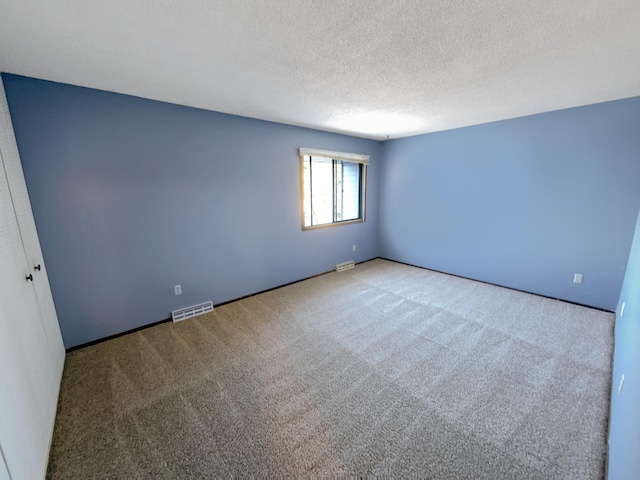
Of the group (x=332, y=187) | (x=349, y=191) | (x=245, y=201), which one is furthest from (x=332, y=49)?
(x=349, y=191)

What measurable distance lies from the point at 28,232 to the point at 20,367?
1.11 meters

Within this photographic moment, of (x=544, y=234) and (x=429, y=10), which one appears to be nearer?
(x=429, y=10)

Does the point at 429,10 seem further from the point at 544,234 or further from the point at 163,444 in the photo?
the point at 544,234

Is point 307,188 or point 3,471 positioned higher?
point 307,188

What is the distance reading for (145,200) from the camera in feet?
8.02

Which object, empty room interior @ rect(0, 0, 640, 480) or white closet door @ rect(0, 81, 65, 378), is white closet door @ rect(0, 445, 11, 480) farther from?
white closet door @ rect(0, 81, 65, 378)

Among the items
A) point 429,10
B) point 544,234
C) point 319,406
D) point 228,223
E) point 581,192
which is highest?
point 429,10

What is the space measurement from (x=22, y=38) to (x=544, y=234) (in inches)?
194

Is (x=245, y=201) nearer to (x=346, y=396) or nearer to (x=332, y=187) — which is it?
(x=332, y=187)

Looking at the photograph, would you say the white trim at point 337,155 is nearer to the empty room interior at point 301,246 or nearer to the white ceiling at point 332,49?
the empty room interior at point 301,246

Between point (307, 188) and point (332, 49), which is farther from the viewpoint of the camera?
point (307, 188)

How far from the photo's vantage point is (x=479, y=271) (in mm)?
3707

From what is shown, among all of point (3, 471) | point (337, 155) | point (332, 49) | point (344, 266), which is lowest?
point (344, 266)

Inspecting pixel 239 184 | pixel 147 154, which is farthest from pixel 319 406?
pixel 147 154
